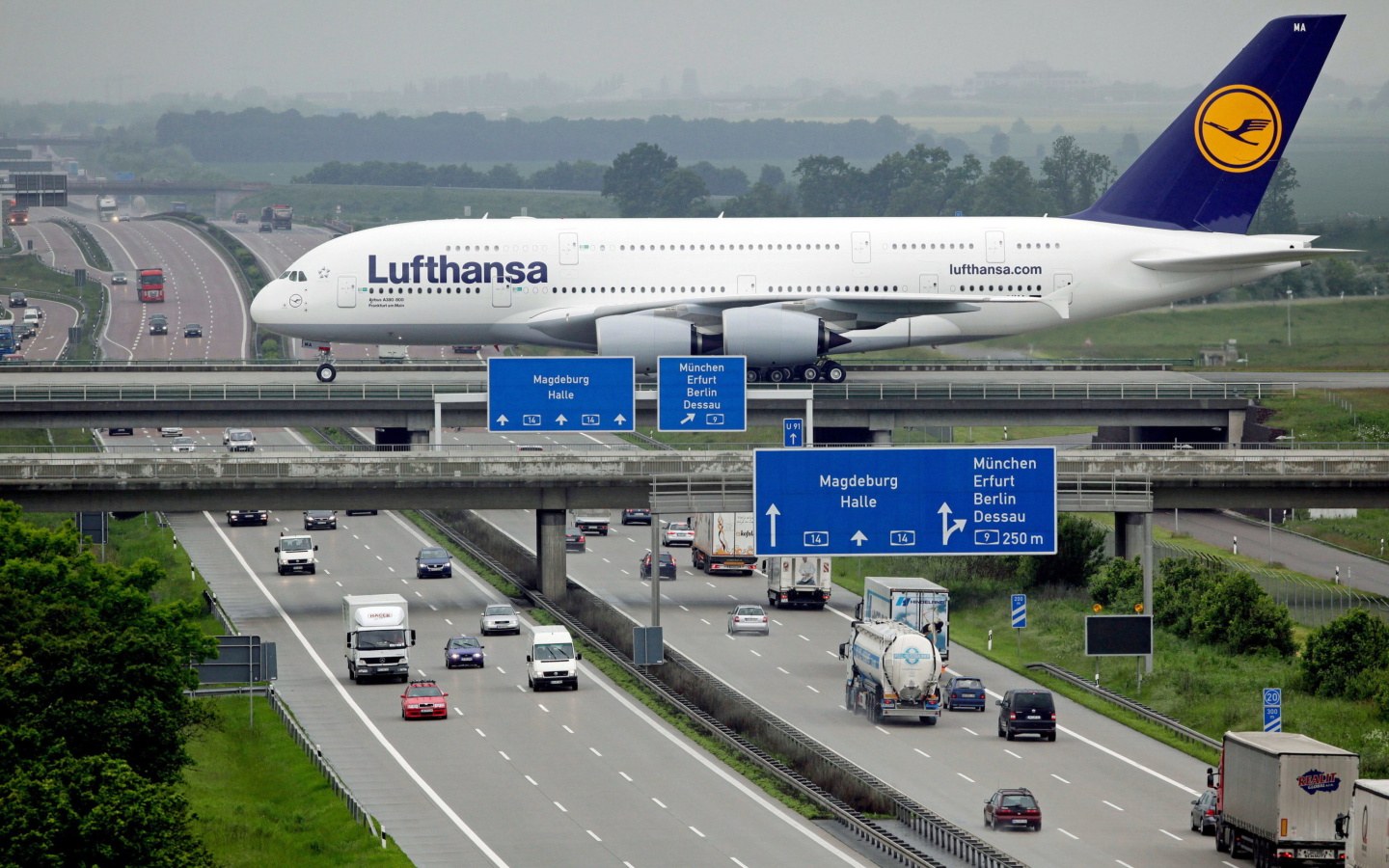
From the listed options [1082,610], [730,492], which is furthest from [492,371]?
[1082,610]

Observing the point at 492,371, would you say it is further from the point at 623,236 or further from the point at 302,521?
the point at 302,521

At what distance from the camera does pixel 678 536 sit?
339 feet

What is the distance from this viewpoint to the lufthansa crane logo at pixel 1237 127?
95312 millimetres

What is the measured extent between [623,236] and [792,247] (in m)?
8.78

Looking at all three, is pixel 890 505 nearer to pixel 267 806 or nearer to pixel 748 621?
pixel 748 621

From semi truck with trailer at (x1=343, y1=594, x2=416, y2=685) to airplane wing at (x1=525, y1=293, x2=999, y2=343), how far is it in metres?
29.5

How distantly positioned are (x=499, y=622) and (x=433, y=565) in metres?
15.9

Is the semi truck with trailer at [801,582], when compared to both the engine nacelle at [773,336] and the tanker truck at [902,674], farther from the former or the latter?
the tanker truck at [902,674]

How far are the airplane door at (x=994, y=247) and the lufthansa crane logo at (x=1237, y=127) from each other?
11548 mm

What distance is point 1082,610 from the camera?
80.0 m

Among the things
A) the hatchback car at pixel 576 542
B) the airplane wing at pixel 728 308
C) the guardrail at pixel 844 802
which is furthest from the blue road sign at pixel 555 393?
the hatchback car at pixel 576 542

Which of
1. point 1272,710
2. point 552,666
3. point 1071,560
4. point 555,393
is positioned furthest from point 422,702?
point 1071,560

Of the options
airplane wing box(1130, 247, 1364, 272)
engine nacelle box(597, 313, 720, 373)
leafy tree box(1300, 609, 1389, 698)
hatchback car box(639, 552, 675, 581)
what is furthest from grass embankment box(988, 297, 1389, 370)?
leafy tree box(1300, 609, 1389, 698)

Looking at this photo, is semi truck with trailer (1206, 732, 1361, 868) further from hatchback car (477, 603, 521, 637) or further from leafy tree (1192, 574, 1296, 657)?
hatchback car (477, 603, 521, 637)
